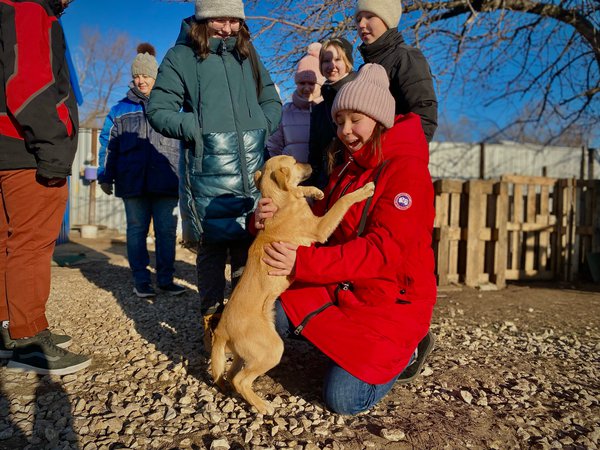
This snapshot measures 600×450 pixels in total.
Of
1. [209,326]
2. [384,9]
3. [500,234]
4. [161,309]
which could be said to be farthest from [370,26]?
[500,234]

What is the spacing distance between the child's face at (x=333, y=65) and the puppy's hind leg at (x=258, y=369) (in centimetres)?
232

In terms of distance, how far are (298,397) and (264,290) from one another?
2.41 ft

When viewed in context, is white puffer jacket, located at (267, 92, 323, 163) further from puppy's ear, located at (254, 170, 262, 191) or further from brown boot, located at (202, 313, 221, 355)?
brown boot, located at (202, 313, 221, 355)

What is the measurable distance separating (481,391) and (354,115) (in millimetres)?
2010

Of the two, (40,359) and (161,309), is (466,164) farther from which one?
(40,359)

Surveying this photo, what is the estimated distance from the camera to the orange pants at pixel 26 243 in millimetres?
2898

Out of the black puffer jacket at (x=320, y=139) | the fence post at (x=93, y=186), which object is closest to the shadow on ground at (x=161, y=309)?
the black puffer jacket at (x=320, y=139)

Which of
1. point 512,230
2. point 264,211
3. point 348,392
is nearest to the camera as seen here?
point 348,392

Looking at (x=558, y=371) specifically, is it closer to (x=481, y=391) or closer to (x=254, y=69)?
(x=481, y=391)

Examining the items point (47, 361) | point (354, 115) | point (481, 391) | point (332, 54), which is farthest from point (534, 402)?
point (47, 361)

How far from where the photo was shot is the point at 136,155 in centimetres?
529

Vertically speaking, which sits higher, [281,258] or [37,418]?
[281,258]

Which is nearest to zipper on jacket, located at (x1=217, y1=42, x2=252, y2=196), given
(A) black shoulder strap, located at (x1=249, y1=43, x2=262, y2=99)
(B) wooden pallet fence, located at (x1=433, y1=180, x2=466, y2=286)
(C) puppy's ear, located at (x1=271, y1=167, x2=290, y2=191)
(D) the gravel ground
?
(A) black shoulder strap, located at (x1=249, y1=43, x2=262, y2=99)

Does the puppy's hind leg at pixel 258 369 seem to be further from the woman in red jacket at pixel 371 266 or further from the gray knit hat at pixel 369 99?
the gray knit hat at pixel 369 99
